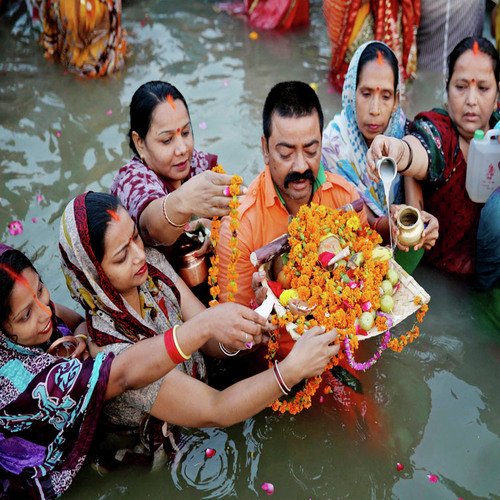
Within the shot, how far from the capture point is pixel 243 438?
3.64 m

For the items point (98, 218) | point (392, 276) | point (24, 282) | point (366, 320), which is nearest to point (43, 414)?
point (24, 282)

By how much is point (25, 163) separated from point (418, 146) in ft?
11.9

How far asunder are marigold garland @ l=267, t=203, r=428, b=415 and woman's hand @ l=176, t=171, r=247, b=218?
0.43 meters

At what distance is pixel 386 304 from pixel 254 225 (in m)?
0.87

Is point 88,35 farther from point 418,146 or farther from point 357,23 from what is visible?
point 418,146

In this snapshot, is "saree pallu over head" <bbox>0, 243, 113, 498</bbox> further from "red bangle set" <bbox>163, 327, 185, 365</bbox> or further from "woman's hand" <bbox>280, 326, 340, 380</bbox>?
"woman's hand" <bbox>280, 326, 340, 380</bbox>

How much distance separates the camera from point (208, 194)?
112 inches

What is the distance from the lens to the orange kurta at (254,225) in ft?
11.3

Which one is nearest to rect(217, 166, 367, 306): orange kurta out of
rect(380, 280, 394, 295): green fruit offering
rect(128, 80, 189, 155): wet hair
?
rect(380, 280, 394, 295): green fruit offering

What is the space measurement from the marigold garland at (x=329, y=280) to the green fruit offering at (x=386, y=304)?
0.12 ft

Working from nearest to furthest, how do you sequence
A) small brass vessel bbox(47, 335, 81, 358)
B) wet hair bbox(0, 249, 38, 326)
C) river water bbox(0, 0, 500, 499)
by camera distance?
wet hair bbox(0, 249, 38, 326), small brass vessel bbox(47, 335, 81, 358), river water bbox(0, 0, 500, 499)

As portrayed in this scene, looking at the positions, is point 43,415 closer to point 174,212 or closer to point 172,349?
→ point 172,349

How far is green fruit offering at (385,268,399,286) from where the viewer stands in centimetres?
308

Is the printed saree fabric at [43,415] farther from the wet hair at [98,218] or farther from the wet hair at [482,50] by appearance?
the wet hair at [482,50]
